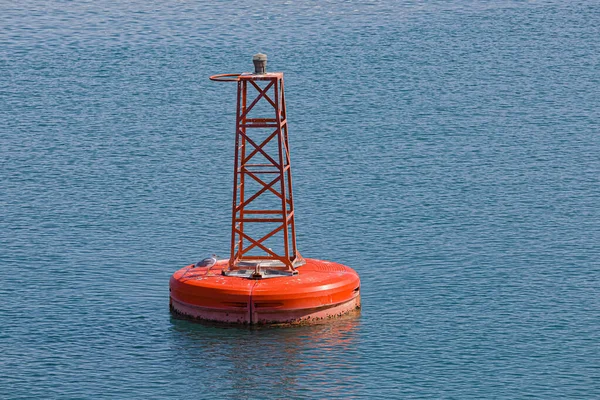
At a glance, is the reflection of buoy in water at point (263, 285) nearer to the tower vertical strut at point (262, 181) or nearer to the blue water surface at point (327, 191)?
the tower vertical strut at point (262, 181)

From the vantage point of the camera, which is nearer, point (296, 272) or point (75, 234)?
point (296, 272)

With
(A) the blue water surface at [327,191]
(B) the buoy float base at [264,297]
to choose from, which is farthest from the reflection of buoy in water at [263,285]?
(A) the blue water surface at [327,191]

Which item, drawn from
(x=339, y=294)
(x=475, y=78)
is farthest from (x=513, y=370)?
(x=475, y=78)

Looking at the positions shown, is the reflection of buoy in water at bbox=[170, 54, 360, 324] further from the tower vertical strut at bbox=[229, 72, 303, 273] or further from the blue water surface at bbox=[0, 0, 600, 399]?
the blue water surface at bbox=[0, 0, 600, 399]

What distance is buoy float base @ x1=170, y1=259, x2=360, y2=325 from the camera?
212 ft

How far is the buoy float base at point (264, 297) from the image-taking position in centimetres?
6469

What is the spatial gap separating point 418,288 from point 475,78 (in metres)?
72.4

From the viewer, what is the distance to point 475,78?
470 ft

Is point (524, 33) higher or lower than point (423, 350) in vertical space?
higher

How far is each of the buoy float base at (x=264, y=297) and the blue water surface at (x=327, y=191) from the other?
36.7 inches

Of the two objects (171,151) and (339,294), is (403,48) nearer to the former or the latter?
(171,151)

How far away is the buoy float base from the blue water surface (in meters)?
0.93

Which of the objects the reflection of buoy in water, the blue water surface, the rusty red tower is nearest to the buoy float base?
the reflection of buoy in water

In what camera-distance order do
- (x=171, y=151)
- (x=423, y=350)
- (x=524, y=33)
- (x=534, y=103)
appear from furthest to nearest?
1. (x=524, y=33)
2. (x=534, y=103)
3. (x=171, y=151)
4. (x=423, y=350)
